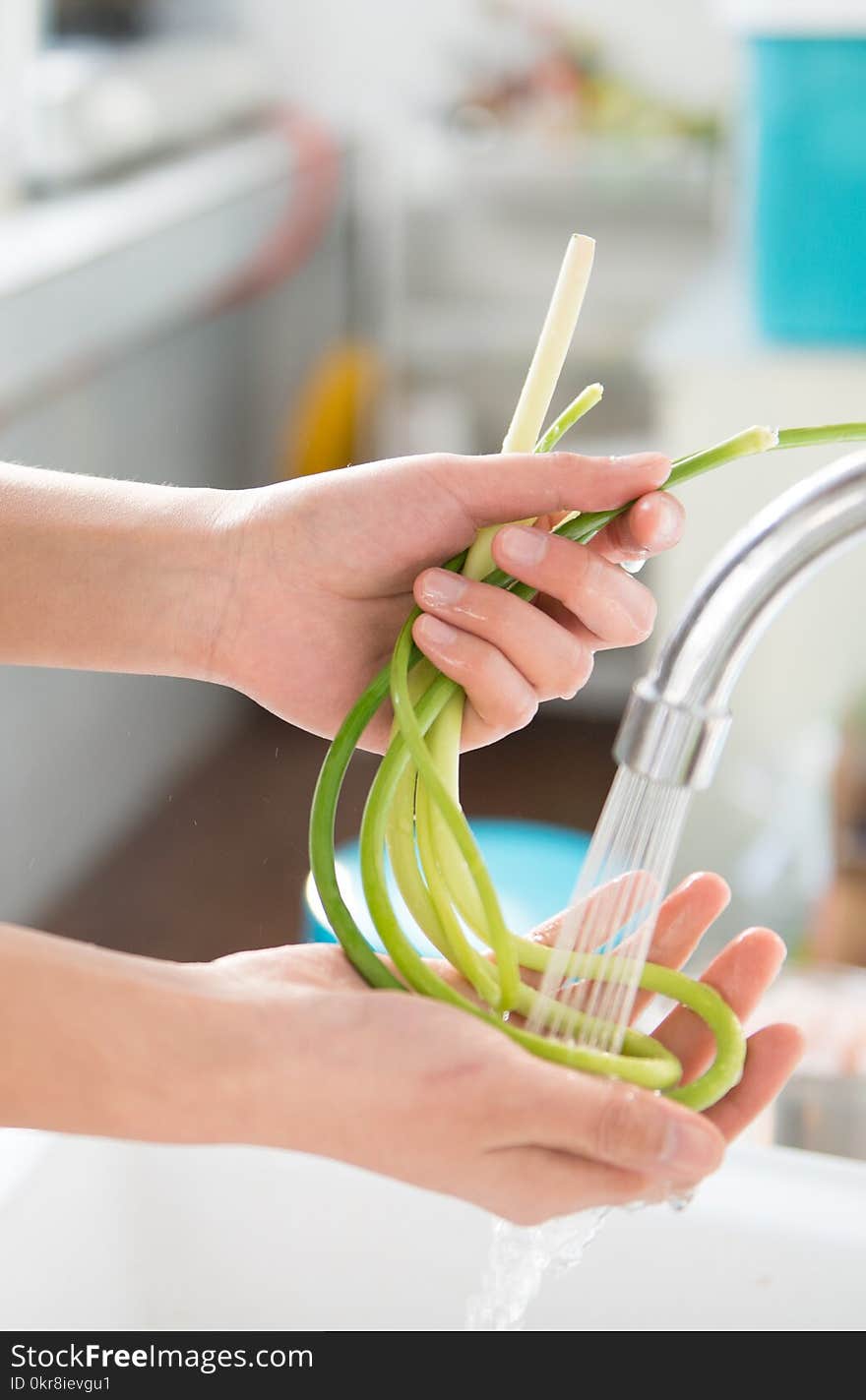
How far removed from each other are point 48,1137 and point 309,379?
2.03 meters

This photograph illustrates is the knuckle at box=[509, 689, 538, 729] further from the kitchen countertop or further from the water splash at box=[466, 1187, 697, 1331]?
the kitchen countertop

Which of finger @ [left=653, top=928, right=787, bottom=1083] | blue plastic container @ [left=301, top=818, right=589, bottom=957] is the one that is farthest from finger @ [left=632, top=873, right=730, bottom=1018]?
blue plastic container @ [left=301, top=818, right=589, bottom=957]

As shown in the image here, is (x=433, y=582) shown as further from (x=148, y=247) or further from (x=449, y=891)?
(x=148, y=247)

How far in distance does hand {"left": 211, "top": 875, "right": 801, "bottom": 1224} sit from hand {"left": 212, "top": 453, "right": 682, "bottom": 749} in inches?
6.5

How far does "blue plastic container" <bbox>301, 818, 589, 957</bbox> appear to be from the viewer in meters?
1.12

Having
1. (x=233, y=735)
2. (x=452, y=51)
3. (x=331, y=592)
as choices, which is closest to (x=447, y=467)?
(x=331, y=592)

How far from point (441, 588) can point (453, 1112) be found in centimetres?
22

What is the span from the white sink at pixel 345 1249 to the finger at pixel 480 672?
26 cm

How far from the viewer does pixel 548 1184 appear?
0.55m

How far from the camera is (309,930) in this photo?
990 mm

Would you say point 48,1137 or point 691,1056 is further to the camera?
point 48,1137

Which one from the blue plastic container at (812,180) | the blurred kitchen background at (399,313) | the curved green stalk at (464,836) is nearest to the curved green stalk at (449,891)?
the curved green stalk at (464,836)

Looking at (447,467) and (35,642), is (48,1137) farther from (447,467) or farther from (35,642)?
(447,467)
